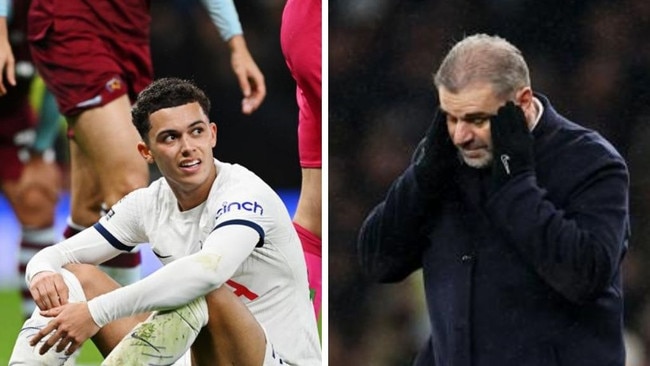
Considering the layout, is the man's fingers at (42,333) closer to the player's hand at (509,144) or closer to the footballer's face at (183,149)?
the footballer's face at (183,149)

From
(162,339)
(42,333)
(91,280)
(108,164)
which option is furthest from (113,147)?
(162,339)

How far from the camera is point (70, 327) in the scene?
265cm

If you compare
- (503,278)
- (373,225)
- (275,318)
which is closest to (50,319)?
Answer: (275,318)

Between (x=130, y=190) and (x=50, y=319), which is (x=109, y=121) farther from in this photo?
(x=50, y=319)

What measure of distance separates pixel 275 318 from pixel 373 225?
359 millimetres

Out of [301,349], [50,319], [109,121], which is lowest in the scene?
[301,349]

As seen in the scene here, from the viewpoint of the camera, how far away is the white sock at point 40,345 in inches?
111

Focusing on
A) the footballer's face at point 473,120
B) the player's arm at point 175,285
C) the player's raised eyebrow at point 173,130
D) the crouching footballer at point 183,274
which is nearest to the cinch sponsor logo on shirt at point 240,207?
the crouching footballer at point 183,274

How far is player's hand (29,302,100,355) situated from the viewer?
2648mm

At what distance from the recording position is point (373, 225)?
9.97ft

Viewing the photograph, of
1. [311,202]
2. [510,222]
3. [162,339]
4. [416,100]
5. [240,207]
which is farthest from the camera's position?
[311,202]

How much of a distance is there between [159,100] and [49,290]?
1.88ft

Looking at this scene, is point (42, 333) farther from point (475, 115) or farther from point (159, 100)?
point (475, 115)

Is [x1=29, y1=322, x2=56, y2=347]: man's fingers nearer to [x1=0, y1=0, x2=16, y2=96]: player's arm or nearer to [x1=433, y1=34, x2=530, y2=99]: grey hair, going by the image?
[x1=0, y1=0, x2=16, y2=96]: player's arm
